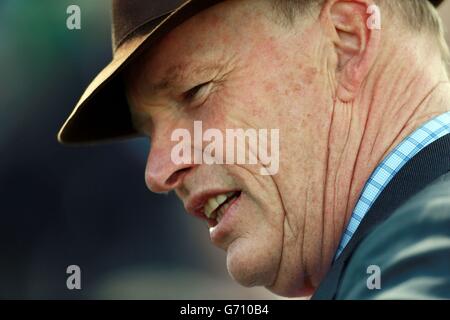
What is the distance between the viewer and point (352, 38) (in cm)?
222

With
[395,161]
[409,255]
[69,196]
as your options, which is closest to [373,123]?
[395,161]

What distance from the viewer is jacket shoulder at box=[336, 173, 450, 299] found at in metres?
1.51

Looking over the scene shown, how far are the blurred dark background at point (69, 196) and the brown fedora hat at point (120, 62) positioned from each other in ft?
8.46

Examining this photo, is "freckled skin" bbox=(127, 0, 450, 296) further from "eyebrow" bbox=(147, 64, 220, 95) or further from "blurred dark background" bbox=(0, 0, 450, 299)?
"blurred dark background" bbox=(0, 0, 450, 299)

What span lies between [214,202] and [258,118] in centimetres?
28

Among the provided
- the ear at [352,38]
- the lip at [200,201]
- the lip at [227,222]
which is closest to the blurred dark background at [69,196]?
the lip at [200,201]

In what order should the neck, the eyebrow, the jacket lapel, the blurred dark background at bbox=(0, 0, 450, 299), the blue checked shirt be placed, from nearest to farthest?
the jacket lapel → the blue checked shirt → the neck → the eyebrow → the blurred dark background at bbox=(0, 0, 450, 299)

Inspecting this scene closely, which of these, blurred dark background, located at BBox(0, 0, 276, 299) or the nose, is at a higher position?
blurred dark background, located at BBox(0, 0, 276, 299)

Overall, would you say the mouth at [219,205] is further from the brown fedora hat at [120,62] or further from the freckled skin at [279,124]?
the brown fedora hat at [120,62]

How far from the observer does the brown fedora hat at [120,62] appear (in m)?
2.16

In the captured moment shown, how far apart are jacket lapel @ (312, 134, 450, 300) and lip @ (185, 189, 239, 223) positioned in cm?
53

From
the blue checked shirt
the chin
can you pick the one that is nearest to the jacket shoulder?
the blue checked shirt

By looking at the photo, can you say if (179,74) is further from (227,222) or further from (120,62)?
(227,222)

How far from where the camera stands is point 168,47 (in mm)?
2293
